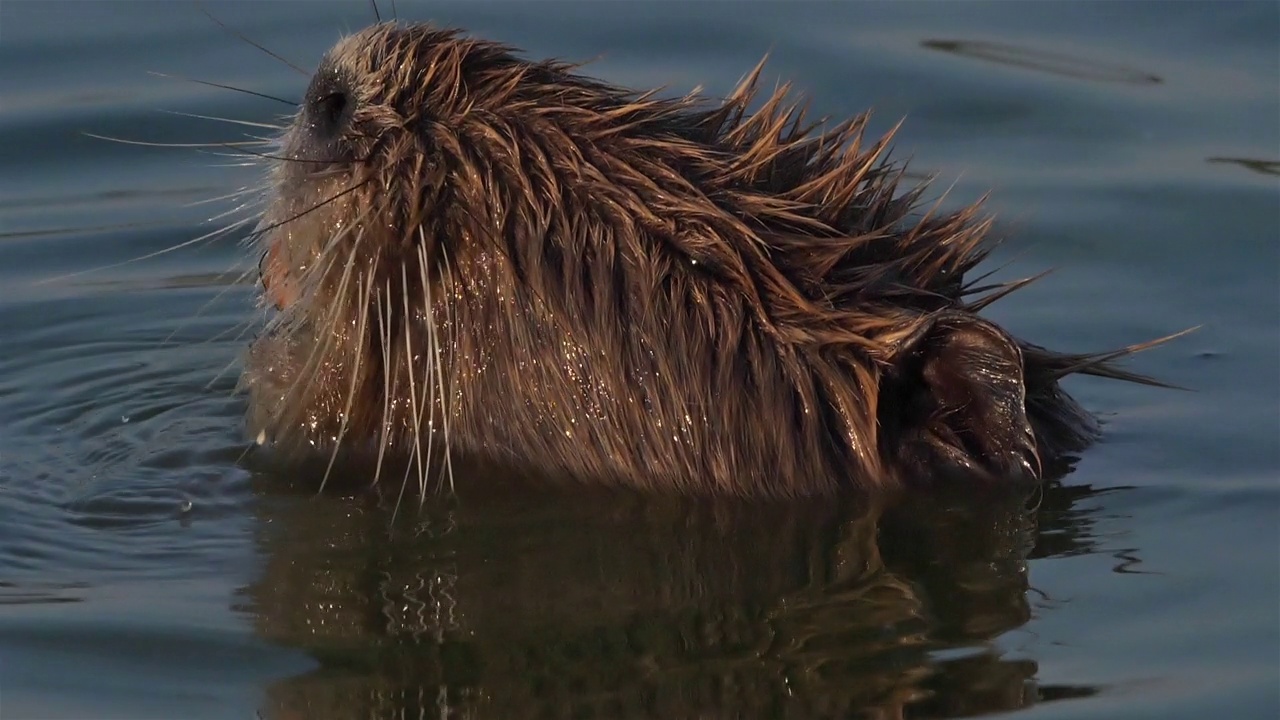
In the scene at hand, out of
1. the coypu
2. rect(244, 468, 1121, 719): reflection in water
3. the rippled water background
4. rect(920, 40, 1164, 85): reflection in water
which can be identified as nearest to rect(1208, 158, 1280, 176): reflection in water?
the rippled water background

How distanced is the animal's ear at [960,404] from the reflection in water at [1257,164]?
12.2 ft

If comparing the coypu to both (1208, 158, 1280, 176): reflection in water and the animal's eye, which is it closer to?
the animal's eye

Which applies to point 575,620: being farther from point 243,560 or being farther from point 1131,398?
point 1131,398

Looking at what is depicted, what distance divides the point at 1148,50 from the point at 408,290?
18.6 feet

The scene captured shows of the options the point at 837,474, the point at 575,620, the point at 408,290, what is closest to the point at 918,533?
the point at 837,474

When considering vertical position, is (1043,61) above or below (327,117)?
above

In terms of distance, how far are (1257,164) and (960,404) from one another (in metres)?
4.02

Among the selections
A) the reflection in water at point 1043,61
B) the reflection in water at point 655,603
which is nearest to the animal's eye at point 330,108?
the reflection in water at point 655,603

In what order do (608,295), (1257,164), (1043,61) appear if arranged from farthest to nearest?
(1043,61)
(1257,164)
(608,295)

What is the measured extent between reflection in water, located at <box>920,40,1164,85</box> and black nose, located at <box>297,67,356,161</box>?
5164 millimetres

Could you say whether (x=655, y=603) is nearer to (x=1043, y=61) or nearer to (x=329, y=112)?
(x=329, y=112)

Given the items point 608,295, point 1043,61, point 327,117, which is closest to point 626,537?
point 608,295

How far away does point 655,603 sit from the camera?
5355mm

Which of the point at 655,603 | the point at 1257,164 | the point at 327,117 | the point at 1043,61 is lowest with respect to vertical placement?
the point at 655,603
